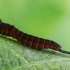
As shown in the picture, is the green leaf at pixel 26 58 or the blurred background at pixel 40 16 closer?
the green leaf at pixel 26 58

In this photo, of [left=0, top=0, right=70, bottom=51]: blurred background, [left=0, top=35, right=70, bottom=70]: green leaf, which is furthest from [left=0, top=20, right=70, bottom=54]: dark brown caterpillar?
[left=0, top=0, right=70, bottom=51]: blurred background

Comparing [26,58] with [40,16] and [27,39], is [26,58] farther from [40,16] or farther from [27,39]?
[40,16]

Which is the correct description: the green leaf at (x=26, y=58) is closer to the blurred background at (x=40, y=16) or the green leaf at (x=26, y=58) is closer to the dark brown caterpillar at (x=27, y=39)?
the dark brown caterpillar at (x=27, y=39)

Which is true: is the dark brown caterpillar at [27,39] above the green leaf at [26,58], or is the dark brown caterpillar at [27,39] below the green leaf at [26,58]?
above

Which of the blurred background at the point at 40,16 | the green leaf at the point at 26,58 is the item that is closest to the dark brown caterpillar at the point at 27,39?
the green leaf at the point at 26,58

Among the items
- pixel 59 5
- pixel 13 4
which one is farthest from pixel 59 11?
pixel 13 4

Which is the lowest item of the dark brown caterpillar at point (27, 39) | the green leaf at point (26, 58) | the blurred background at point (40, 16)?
the green leaf at point (26, 58)
